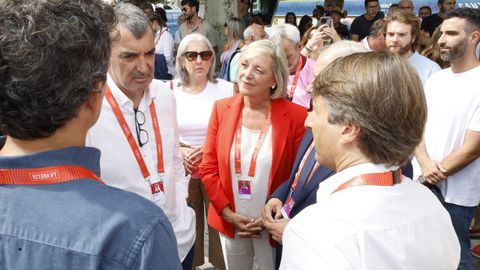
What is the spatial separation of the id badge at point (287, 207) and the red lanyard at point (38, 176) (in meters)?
1.51

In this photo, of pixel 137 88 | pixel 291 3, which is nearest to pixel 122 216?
pixel 137 88

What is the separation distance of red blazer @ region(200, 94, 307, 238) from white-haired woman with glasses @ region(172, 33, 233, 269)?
34 cm

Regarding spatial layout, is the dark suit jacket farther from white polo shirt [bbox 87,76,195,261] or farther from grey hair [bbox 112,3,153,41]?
grey hair [bbox 112,3,153,41]

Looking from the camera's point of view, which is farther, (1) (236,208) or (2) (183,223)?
(1) (236,208)

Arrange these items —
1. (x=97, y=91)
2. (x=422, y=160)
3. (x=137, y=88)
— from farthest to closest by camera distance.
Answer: (x=422, y=160)
(x=137, y=88)
(x=97, y=91)

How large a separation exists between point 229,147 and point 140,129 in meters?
0.77

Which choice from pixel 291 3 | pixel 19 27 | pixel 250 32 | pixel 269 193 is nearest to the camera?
pixel 19 27

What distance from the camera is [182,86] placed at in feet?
12.3

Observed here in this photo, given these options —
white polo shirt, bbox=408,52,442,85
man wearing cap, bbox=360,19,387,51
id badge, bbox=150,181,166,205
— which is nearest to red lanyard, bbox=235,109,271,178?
id badge, bbox=150,181,166,205

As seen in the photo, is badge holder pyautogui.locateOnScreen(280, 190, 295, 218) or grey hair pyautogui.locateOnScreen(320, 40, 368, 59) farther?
grey hair pyautogui.locateOnScreen(320, 40, 368, 59)

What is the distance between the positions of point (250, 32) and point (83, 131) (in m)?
5.86

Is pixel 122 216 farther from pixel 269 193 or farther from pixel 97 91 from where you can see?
pixel 269 193

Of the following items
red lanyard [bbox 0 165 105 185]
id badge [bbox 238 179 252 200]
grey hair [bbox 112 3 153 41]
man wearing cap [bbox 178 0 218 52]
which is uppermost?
grey hair [bbox 112 3 153 41]

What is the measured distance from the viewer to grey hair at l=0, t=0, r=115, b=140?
3.22 feet
